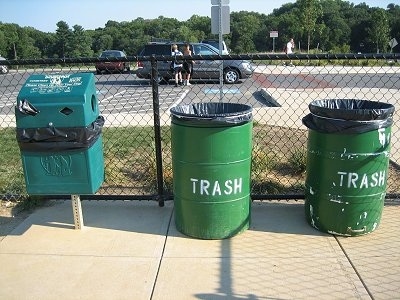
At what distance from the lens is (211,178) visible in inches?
135

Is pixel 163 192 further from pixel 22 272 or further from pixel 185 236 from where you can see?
pixel 22 272

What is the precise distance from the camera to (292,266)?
3.22 m

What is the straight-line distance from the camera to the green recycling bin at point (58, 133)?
11.0ft

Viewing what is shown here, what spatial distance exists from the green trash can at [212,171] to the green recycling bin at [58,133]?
0.73 m

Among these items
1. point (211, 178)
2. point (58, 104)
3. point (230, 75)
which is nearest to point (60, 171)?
point (58, 104)

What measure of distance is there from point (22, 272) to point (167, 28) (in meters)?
91.4

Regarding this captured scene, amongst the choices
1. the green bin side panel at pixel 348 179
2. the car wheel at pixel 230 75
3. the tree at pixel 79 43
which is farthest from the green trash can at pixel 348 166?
the tree at pixel 79 43

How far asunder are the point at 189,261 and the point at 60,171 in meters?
1.35

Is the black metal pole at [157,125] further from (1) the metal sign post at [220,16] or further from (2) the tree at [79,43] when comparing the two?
(2) the tree at [79,43]

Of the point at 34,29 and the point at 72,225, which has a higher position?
the point at 34,29

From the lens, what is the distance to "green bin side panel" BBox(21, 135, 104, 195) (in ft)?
11.5

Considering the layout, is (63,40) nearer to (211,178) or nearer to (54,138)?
(54,138)

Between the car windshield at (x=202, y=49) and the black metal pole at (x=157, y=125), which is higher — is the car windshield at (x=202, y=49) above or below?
above

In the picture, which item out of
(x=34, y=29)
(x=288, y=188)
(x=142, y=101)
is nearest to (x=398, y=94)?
(x=142, y=101)
